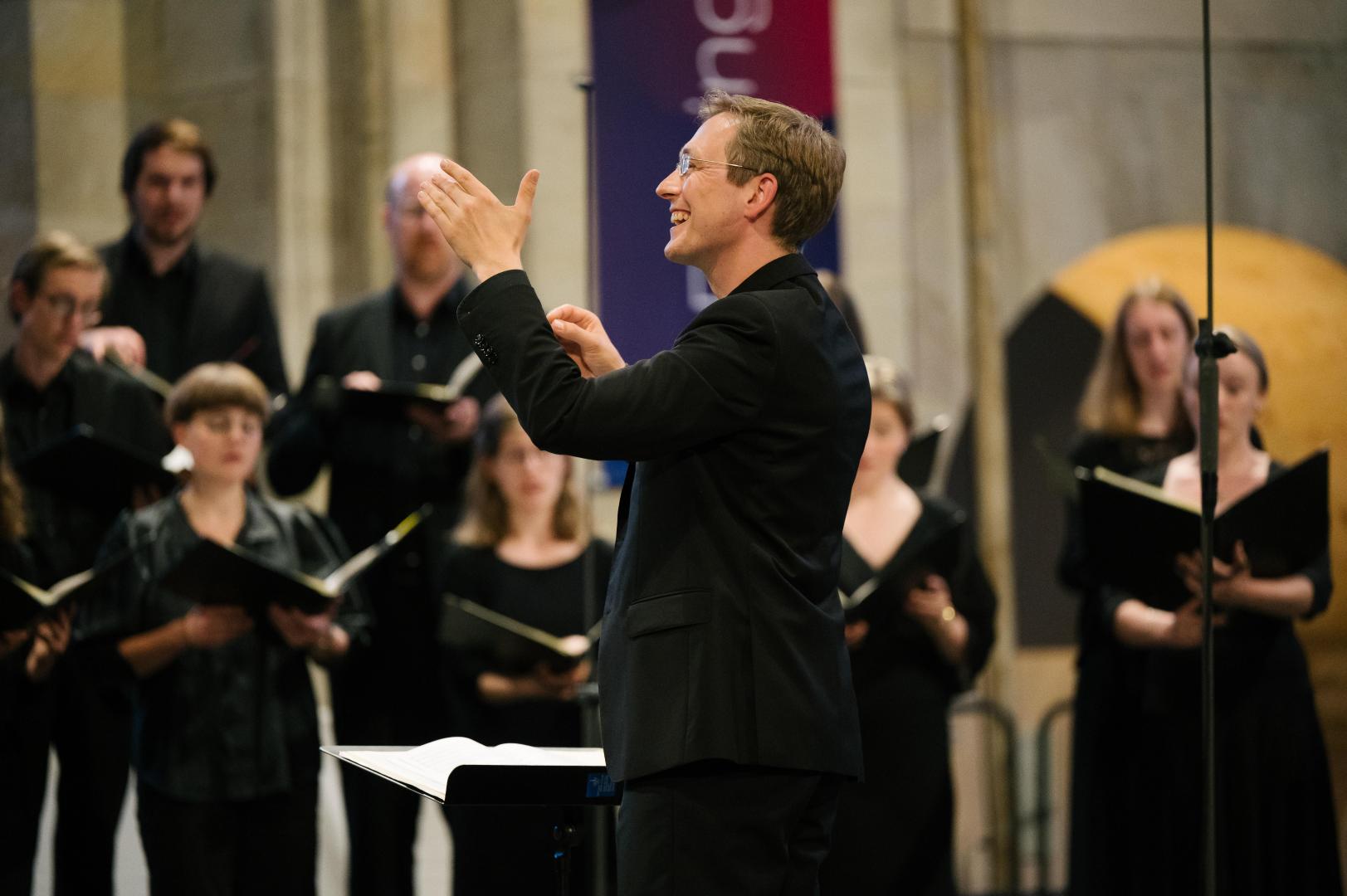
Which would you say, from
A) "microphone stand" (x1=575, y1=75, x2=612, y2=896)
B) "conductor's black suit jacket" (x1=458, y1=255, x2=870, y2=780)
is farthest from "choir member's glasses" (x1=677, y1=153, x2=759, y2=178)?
"microphone stand" (x1=575, y1=75, x2=612, y2=896)

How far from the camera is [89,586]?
3.69 m

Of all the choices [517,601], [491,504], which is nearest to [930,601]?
[517,601]

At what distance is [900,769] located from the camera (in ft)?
13.7

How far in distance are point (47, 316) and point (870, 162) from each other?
314 cm

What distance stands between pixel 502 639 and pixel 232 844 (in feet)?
2.53

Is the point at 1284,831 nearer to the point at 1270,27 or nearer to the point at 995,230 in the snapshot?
the point at 995,230

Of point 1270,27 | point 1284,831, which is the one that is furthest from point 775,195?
point 1270,27

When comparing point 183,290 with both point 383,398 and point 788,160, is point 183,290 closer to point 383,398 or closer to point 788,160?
point 383,398

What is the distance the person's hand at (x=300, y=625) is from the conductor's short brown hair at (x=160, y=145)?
4.43ft

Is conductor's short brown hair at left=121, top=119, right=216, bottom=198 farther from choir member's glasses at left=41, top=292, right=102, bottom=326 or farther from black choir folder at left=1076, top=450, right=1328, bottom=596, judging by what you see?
black choir folder at left=1076, top=450, right=1328, bottom=596

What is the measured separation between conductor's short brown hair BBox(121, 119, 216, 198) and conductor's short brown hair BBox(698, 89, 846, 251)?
8.19ft

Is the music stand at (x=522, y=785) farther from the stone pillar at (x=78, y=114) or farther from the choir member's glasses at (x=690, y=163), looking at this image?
the stone pillar at (x=78, y=114)

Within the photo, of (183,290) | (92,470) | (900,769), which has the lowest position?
(900,769)

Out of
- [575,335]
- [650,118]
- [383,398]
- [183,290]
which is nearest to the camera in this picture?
[575,335]
